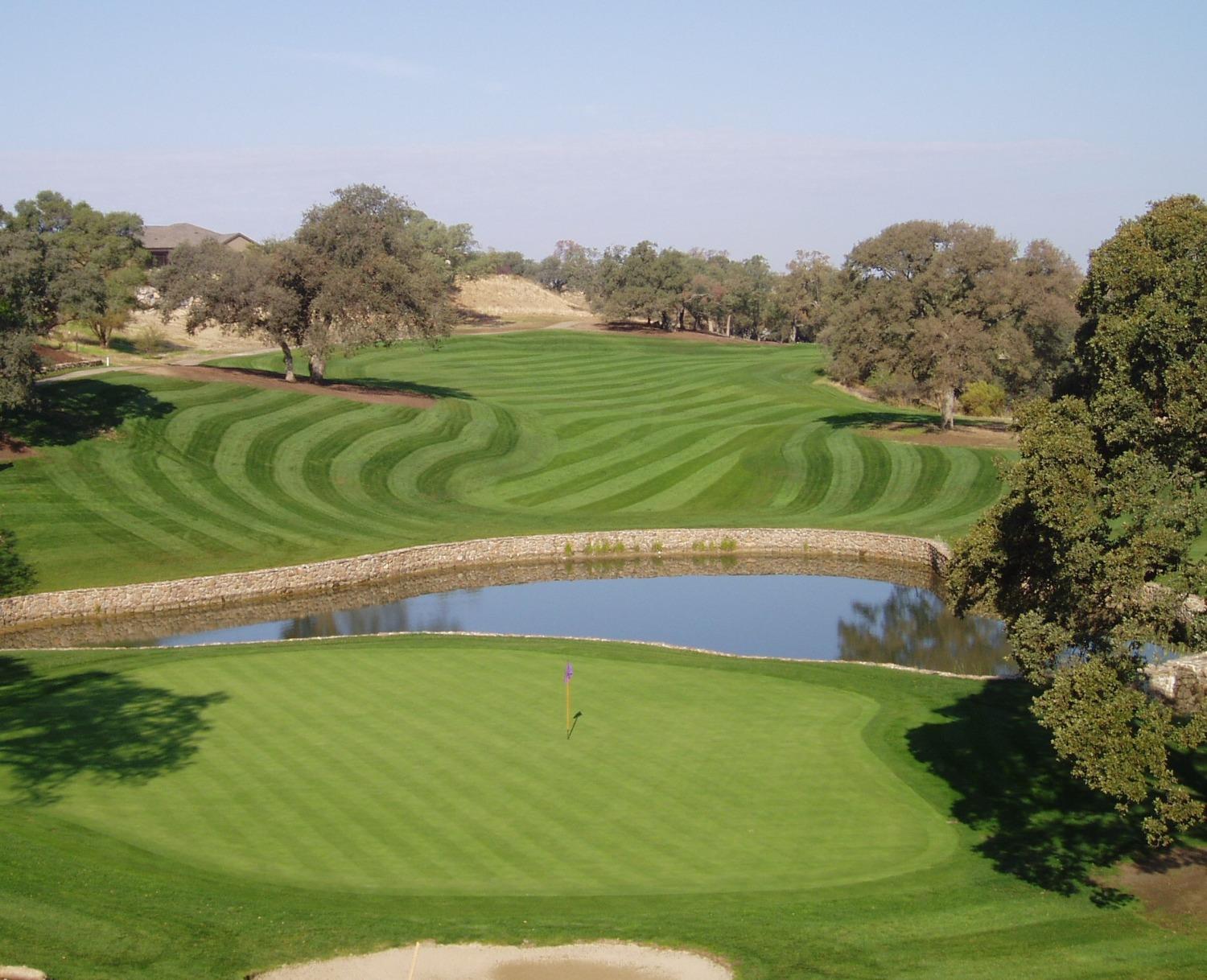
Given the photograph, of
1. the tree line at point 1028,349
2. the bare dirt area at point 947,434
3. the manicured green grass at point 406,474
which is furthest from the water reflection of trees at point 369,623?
the bare dirt area at point 947,434

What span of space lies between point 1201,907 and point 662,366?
269 ft

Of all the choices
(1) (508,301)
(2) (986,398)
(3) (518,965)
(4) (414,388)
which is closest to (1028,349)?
(2) (986,398)

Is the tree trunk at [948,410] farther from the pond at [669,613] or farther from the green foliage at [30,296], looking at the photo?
the green foliage at [30,296]

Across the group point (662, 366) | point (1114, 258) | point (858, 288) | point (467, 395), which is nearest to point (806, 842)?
point (1114, 258)

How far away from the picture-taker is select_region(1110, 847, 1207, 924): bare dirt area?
52.6 ft

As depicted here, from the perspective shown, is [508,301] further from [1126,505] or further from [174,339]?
[1126,505]

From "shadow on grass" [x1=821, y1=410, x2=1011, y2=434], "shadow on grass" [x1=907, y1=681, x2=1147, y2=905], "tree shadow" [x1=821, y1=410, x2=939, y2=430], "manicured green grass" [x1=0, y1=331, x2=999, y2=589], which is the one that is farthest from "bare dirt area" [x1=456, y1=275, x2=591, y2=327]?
"shadow on grass" [x1=907, y1=681, x2=1147, y2=905]

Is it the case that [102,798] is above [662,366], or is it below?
below

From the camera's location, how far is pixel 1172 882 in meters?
16.8

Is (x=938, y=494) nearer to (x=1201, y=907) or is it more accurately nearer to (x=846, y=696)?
(x=846, y=696)

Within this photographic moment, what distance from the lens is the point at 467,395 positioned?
75.6 meters

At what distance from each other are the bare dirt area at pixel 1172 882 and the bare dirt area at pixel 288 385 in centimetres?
5336

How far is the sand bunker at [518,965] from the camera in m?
14.0

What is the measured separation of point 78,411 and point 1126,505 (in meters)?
48.6
